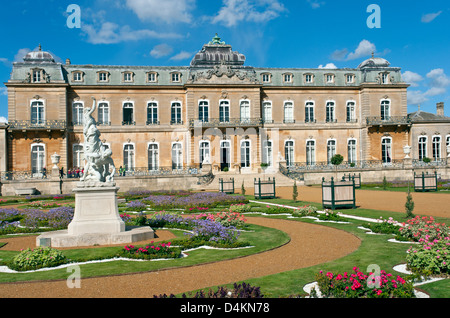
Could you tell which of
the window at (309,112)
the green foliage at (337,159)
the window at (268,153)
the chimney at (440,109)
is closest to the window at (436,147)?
the chimney at (440,109)

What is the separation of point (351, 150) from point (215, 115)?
1545cm

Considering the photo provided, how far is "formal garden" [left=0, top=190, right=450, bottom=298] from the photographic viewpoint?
236 inches

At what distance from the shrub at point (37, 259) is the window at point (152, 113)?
1294 inches

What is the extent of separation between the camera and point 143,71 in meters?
41.4

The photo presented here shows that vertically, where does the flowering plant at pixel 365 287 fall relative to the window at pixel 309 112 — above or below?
below

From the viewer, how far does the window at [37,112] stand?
1491 inches

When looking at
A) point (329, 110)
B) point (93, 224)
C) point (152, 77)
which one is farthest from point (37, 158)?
point (329, 110)

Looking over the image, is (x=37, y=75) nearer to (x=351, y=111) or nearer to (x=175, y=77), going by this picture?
(x=175, y=77)

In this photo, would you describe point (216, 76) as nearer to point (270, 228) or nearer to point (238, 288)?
point (270, 228)

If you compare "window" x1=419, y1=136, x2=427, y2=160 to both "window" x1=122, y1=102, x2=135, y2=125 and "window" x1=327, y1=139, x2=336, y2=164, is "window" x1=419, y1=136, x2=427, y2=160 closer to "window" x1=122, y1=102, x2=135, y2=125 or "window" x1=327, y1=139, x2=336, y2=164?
"window" x1=327, y1=139, x2=336, y2=164

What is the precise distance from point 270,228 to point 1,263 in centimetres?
790

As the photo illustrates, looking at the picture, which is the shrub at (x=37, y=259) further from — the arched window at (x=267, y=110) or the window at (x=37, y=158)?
the arched window at (x=267, y=110)

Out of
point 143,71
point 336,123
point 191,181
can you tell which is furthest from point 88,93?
point 336,123

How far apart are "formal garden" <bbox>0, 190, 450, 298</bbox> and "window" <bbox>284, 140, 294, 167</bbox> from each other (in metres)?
26.6
